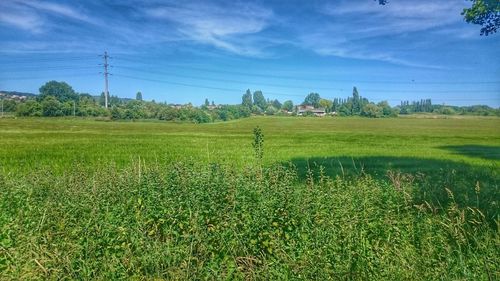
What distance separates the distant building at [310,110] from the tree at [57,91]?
63767 mm

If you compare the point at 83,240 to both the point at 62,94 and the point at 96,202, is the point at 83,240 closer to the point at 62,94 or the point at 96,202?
the point at 96,202

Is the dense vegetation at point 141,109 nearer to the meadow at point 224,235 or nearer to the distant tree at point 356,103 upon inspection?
the distant tree at point 356,103

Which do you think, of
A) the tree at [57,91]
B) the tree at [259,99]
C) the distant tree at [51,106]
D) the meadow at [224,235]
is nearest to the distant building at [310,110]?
the tree at [259,99]

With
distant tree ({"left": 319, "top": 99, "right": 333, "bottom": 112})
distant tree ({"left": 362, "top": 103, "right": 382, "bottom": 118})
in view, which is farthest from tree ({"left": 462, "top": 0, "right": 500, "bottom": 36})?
distant tree ({"left": 319, "top": 99, "right": 333, "bottom": 112})

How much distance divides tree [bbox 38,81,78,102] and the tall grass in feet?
210

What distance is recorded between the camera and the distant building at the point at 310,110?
362 ft

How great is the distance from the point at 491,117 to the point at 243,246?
93299 mm

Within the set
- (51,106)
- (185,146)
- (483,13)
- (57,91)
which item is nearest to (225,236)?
(483,13)

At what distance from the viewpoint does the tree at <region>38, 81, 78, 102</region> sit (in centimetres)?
6431

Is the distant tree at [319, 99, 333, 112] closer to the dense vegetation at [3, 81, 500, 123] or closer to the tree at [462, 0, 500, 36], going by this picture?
the dense vegetation at [3, 81, 500, 123]

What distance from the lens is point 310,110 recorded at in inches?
4545

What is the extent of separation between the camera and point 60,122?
60656mm

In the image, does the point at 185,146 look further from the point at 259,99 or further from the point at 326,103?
the point at 326,103

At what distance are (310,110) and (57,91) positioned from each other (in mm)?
72462
